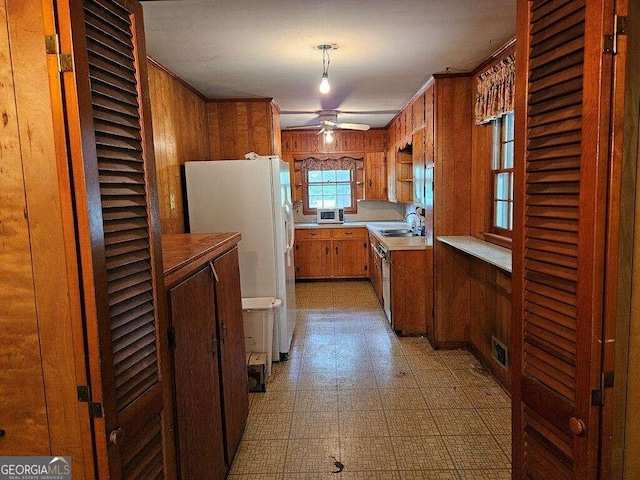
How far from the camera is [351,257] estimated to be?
6.40 m

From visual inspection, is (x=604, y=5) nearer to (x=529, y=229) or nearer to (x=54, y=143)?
(x=529, y=229)

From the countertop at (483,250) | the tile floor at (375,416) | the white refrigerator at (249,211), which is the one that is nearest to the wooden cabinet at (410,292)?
the tile floor at (375,416)

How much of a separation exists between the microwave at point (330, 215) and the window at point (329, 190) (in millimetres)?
398

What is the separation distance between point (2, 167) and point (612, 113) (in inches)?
55.0

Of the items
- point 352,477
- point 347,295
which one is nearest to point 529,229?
point 352,477

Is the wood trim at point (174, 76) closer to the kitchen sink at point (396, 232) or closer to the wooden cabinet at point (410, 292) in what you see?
the wooden cabinet at point (410, 292)

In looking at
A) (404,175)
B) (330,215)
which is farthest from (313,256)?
(404,175)

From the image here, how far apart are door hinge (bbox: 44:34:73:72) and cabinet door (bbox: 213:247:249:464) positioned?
1.19 metres

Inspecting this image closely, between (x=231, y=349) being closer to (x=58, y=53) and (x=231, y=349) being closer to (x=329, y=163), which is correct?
(x=58, y=53)

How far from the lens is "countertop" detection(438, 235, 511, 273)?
254cm

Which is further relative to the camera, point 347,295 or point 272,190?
point 347,295

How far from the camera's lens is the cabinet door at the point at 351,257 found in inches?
251

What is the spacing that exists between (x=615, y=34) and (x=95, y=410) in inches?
58.6

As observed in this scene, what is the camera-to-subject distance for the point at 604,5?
37.6 inches
